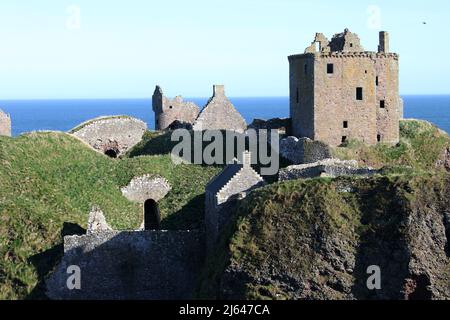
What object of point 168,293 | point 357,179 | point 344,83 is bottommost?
point 168,293

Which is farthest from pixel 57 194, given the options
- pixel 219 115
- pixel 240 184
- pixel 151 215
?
pixel 219 115

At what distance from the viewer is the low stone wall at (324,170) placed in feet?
128

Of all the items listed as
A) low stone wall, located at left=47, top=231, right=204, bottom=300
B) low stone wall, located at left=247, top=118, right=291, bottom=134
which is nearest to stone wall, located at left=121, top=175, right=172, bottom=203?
low stone wall, located at left=247, top=118, right=291, bottom=134

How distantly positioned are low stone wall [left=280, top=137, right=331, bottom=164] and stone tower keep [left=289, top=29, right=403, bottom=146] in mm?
2294

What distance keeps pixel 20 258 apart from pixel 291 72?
21789 millimetres

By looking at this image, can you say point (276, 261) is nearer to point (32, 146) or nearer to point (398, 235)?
point (398, 235)

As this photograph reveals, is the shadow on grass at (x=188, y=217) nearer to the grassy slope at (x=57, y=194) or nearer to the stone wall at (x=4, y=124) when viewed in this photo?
the grassy slope at (x=57, y=194)

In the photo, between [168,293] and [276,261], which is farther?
[168,293]

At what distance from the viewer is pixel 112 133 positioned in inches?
2443

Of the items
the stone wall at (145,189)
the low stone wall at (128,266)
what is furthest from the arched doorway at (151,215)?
the low stone wall at (128,266)

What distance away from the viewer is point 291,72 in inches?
2098
